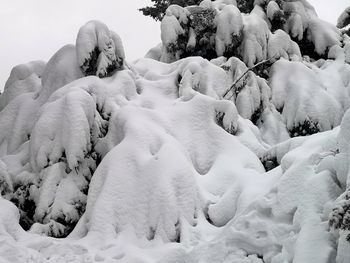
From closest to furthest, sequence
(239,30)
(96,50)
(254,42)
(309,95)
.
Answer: (96,50) → (309,95) → (254,42) → (239,30)

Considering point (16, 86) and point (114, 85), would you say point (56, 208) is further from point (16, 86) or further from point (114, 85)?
point (16, 86)

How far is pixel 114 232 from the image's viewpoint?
20.2 ft

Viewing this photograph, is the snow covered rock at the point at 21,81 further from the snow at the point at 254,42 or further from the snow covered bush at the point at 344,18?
the snow covered bush at the point at 344,18

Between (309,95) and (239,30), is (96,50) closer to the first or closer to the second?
(239,30)

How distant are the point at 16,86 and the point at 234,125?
501cm

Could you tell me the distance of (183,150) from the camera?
7.25m

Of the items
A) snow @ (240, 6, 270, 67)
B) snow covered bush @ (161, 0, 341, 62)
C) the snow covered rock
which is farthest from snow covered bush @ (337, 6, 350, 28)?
the snow covered rock

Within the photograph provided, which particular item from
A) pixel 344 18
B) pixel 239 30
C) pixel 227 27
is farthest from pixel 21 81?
pixel 344 18

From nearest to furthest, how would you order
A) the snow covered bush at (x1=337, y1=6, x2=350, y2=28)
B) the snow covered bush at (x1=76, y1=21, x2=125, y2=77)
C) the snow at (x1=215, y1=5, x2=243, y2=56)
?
1. the snow covered bush at (x1=76, y1=21, x2=125, y2=77)
2. the snow at (x1=215, y1=5, x2=243, y2=56)
3. the snow covered bush at (x1=337, y1=6, x2=350, y2=28)

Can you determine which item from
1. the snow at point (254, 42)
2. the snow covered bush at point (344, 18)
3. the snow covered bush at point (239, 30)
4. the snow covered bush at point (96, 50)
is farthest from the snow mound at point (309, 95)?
the snow covered bush at point (96, 50)

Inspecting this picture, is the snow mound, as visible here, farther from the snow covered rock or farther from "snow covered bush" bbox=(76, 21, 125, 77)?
the snow covered rock

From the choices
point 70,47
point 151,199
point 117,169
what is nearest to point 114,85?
point 70,47

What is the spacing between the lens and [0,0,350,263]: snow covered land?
5402 millimetres

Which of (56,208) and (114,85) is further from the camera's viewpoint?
(114,85)
